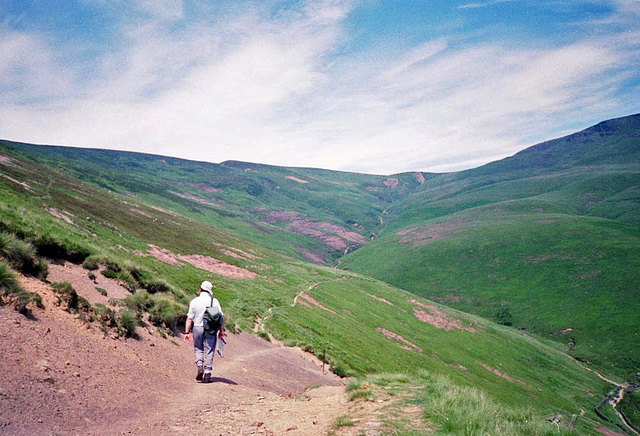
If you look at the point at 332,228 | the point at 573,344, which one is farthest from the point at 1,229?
the point at 332,228

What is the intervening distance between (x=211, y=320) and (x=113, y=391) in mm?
3328

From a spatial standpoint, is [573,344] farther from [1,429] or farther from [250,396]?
[1,429]

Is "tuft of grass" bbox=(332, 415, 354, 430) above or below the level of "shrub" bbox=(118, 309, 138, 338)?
below

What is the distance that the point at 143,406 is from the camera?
8.48 metres

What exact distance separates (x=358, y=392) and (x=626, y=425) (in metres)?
56.6

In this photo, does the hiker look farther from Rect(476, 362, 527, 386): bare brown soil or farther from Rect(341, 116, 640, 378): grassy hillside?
Rect(341, 116, 640, 378): grassy hillside

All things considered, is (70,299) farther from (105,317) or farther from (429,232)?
(429,232)

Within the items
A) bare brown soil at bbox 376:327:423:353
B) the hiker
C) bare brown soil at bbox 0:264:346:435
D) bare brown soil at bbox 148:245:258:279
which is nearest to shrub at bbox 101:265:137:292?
bare brown soil at bbox 0:264:346:435

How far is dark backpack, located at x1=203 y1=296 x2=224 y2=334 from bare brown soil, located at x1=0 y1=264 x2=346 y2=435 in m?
1.83

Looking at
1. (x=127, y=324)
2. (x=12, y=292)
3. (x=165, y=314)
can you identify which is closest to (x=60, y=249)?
(x=165, y=314)

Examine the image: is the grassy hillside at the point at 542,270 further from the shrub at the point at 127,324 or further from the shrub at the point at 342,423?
the shrub at the point at 127,324

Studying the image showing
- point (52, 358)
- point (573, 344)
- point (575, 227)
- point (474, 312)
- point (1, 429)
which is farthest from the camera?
point (575, 227)

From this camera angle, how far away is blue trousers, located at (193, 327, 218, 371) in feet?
37.0

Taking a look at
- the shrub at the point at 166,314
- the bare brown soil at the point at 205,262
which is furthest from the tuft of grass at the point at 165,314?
the bare brown soil at the point at 205,262
